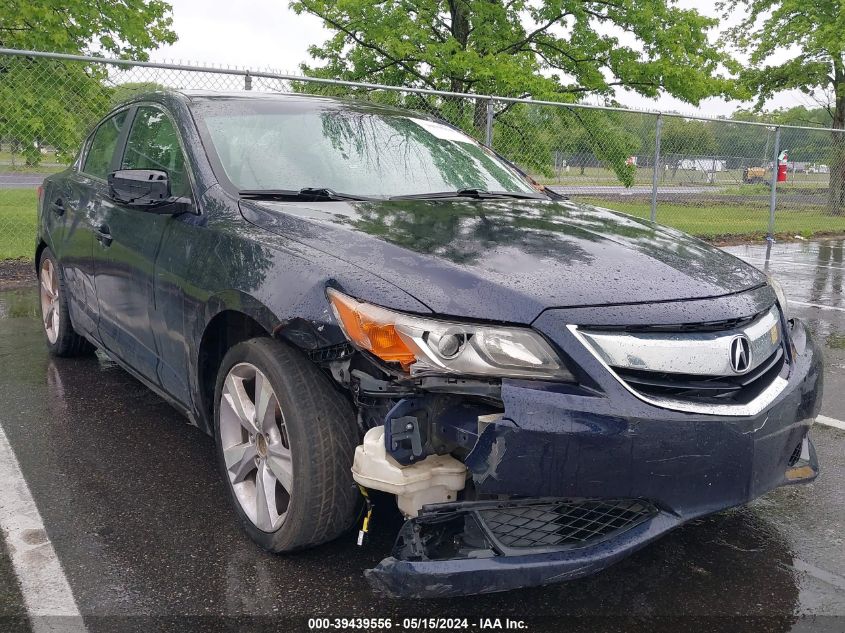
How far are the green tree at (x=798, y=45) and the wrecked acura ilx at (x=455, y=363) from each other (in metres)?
21.9

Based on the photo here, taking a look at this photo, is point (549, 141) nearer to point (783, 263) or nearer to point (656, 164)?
point (656, 164)

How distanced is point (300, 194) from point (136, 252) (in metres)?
0.89

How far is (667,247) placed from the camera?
9.91 feet

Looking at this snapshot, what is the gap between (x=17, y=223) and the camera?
11508 millimetres

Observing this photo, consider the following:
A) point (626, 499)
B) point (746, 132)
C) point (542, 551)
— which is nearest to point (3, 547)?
point (542, 551)

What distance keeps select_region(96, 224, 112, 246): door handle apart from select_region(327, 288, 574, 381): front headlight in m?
2.19

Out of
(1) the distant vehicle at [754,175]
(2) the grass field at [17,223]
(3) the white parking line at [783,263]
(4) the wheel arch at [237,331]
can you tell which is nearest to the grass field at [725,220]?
(1) the distant vehicle at [754,175]

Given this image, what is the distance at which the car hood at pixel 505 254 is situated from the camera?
238 centimetres

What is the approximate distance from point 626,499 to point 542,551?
11.0 inches

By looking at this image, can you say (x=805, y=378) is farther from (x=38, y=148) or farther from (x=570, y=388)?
(x=38, y=148)

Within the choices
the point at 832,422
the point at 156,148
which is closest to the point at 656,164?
the point at 832,422

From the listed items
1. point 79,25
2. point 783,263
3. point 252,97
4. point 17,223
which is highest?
point 79,25

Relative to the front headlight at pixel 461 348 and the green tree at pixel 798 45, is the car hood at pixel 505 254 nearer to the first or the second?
the front headlight at pixel 461 348

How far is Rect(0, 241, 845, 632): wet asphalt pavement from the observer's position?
250 cm
